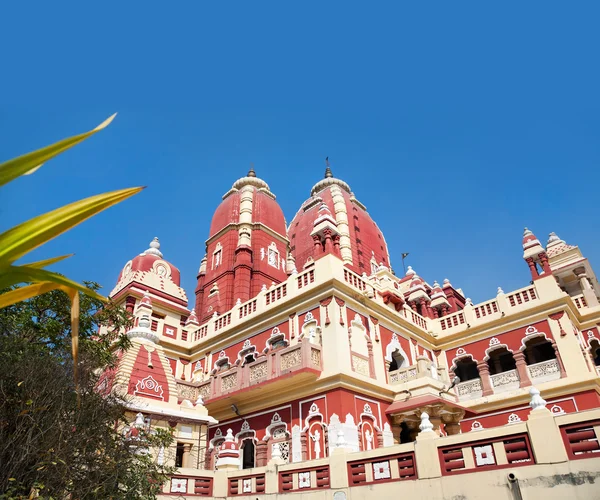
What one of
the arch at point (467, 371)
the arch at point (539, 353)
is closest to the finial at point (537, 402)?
the arch at point (539, 353)

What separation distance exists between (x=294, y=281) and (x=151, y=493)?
35.6 feet

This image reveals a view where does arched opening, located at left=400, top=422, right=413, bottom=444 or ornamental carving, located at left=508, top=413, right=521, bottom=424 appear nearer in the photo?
ornamental carving, located at left=508, top=413, right=521, bottom=424

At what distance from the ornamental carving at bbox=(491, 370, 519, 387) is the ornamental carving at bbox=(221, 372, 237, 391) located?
10435 millimetres

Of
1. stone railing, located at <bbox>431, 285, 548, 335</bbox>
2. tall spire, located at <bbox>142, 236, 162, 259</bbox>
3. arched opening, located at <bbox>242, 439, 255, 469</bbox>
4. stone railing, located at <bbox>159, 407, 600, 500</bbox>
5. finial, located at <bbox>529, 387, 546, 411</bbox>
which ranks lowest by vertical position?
stone railing, located at <bbox>159, 407, 600, 500</bbox>

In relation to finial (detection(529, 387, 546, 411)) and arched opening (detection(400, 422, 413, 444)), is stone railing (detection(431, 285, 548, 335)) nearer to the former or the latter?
arched opening (detection(400, 422, 413, 444))

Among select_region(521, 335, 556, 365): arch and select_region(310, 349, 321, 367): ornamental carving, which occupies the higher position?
select_region(521, 335, 556, 365): arch

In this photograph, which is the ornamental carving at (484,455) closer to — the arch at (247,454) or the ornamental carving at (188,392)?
the arch at (247,454)

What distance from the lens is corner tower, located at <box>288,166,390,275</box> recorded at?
3441 centimetres

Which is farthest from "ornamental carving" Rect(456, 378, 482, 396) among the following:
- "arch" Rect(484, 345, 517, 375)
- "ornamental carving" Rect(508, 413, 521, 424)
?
"arch" Rect(484, 345, 517, 375)

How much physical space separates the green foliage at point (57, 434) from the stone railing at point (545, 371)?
14743mm

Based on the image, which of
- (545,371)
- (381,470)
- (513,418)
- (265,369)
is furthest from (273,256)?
(381,470)

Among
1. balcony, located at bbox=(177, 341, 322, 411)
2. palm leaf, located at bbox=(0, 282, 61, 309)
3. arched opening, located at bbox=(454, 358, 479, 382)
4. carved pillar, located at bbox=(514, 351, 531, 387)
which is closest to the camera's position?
palm leaf, located at bbox=(0, 282, 61, 309)

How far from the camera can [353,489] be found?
908 cm

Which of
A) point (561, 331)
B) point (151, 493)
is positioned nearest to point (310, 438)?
point (151, 493)
